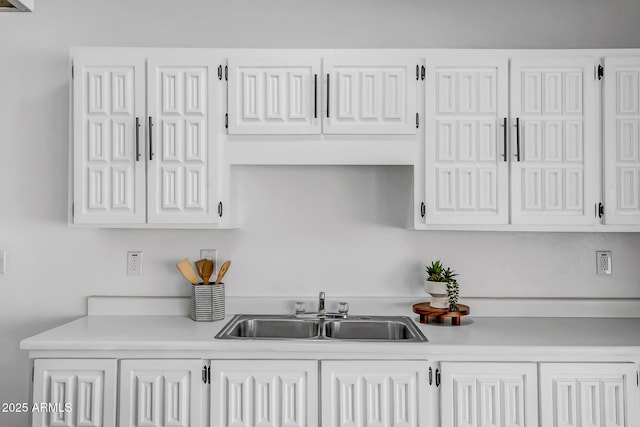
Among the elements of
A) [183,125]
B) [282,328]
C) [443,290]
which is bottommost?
[282,328]

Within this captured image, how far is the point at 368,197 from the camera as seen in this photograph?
2643mm

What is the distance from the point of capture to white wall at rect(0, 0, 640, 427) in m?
2.64

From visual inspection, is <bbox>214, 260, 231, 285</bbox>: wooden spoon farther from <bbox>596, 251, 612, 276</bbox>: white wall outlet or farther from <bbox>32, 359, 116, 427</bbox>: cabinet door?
<bbox>596, 251, 612, 276</bbox>: white wall outlet

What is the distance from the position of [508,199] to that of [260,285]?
1.29 meters

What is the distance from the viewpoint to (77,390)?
204 centimetres

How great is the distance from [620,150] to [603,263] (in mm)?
639

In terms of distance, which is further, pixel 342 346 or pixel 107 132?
pixel 107 132

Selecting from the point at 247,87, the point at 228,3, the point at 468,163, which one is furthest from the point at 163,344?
the point at 228,3

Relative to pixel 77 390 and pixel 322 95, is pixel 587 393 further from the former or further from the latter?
pixel 77 390

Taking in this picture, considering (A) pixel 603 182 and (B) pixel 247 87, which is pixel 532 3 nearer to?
(A) pixel 603 182

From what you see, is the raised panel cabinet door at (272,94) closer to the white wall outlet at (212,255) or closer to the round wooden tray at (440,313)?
the white wall outlet at (212,255)

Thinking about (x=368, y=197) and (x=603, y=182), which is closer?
(x=603, y=182)

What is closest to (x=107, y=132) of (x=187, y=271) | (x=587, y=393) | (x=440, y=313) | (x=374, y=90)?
(x=187, y=271)

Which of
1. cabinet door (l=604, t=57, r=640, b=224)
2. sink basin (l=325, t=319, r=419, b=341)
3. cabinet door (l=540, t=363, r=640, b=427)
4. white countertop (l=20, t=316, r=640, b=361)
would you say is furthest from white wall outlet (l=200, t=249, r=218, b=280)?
cabinet door (l=604, t=57, r=640, b=224)
